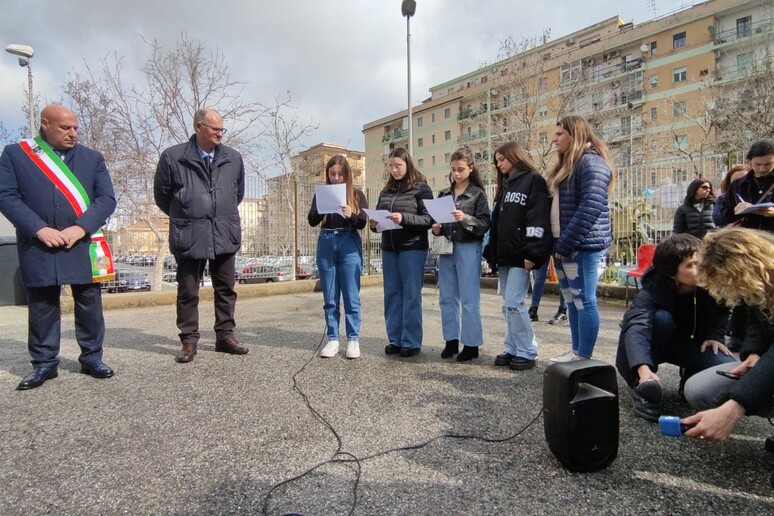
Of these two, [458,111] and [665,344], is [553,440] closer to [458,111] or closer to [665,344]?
[665,344]

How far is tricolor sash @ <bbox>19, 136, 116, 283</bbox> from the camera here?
3.01 metres

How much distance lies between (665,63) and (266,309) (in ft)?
138

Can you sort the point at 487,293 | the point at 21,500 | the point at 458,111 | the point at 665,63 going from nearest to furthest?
the point at 21,500 → the point at 487,293 → the point at 665,63 → the point at 458,111

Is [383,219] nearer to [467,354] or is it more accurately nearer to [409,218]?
[409,218]

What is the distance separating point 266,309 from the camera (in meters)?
6.74

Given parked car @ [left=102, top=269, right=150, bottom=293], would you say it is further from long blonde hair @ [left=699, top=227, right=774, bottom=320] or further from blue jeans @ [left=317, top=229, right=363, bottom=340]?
long blonde hair @ [left=699, top=227, right=774, bottom=320]

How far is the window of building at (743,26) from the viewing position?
3075cm

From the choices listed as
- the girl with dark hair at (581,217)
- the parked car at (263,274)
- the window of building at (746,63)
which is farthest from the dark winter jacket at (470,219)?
the window of building at (746,63)

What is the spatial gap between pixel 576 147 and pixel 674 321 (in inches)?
54.9

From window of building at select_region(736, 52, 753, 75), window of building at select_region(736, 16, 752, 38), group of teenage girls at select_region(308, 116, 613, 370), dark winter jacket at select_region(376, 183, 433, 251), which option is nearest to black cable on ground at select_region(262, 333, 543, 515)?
group of teenage girls at select_region(308, 116, 613, 370)

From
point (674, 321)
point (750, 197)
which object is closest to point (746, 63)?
point (750, 197)

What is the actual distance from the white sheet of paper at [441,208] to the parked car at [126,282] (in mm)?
7375

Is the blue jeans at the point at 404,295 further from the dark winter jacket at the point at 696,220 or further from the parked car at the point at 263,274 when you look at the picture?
the parked car at the point at 263,274

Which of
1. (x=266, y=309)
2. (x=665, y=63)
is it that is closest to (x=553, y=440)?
(x=266, y=309)
